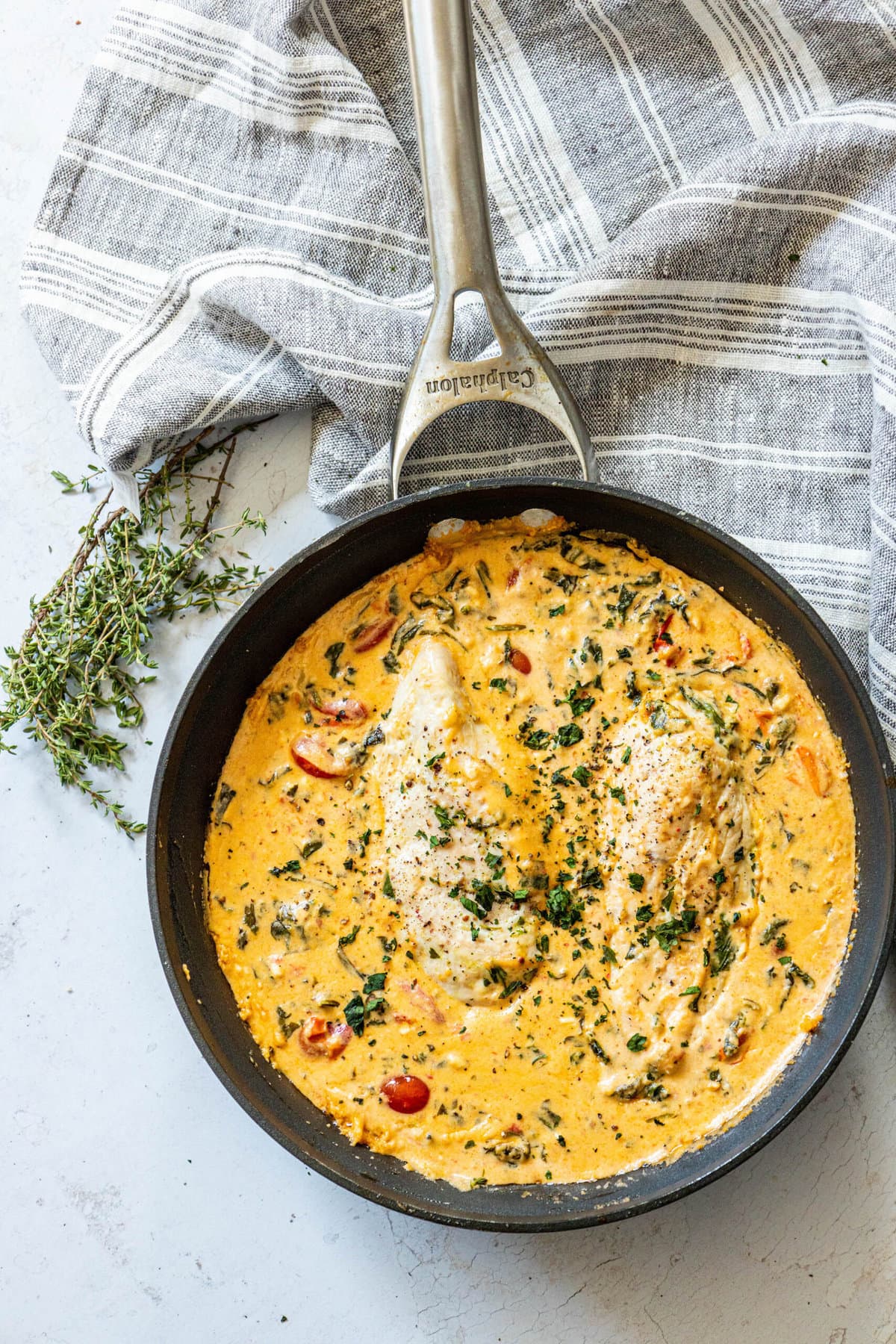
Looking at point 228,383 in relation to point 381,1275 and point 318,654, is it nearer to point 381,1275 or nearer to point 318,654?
point 318,654

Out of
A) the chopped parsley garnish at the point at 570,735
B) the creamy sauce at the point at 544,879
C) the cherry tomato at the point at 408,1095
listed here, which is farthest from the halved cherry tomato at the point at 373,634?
the cherry tomato at the point at 408,1095

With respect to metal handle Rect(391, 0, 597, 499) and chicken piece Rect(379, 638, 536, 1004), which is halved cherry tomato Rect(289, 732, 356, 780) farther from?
metal handle Rect(391, 0, 597, 499)

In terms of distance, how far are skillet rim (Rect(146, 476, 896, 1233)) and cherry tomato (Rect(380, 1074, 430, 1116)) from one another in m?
0.20

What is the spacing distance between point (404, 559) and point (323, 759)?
0.64 metres

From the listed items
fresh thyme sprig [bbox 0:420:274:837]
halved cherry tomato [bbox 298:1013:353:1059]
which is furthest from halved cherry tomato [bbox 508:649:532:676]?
halved cherry tomato [bbox 298:1013:353:1059]

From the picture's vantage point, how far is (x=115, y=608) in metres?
3.70

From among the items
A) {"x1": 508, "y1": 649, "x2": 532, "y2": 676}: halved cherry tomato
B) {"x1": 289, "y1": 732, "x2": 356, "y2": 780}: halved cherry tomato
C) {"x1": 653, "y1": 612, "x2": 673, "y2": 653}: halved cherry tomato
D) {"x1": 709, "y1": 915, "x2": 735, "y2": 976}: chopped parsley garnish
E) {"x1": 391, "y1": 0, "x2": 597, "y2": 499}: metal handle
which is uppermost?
{"x1": 391, "y1": 0, "x2": 597, "y2": 499}: metal handle

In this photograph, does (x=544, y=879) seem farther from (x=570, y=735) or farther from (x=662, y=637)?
(x=662, y=637)

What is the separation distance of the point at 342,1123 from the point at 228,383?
216 cm

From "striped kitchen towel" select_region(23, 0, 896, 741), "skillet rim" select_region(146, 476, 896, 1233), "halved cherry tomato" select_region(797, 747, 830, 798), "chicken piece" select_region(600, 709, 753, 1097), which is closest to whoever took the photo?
"skillet rim" select_region(146, 476, 896, 1233)

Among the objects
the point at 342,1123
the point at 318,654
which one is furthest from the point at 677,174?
the point at 342,1123

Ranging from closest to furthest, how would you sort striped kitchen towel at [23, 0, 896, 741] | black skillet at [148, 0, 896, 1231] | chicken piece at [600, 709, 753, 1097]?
1. black skillet at [148, 0, 896, 1231]
2. chicken piece at [600, 709, 753, 1097]
3. striped kitchen towel at [23, 0, 896, 741]

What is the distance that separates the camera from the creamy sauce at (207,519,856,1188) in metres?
3.22

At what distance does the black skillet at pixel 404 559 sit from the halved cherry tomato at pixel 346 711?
0.77ft
